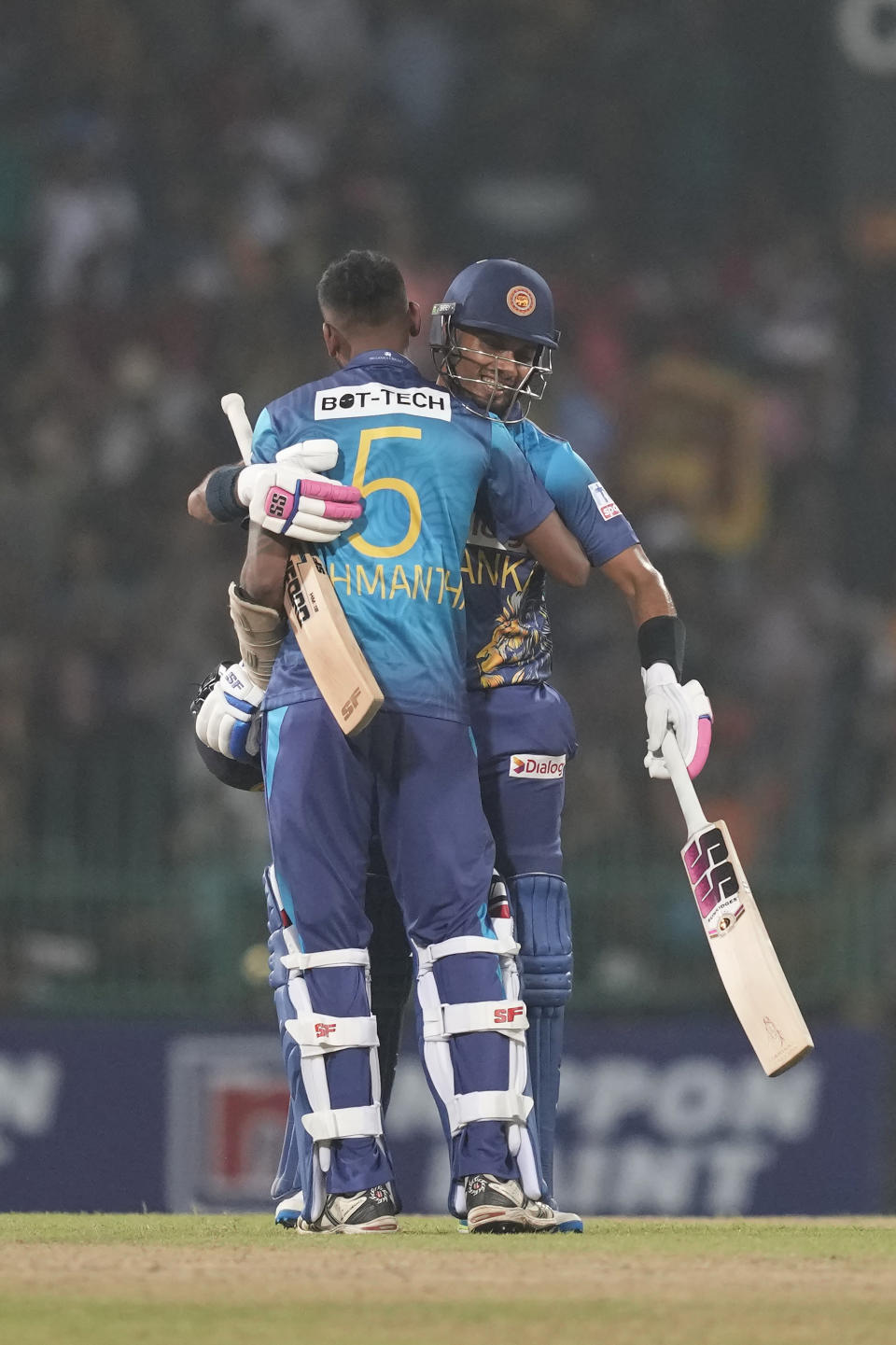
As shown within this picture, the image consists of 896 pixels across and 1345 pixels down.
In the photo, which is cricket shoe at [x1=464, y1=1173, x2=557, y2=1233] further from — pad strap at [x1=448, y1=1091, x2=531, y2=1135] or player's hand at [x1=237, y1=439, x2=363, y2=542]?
player's hand at [x1=237, y1=439, x2=363, y2=542]

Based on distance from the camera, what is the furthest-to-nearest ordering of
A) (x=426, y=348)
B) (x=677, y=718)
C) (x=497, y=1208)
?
(x=426, y=348), (x=677, y=718), (x=497, y=1208)

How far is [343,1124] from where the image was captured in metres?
4.39

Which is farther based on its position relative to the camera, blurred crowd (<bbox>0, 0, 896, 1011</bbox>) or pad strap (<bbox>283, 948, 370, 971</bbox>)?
blurred crowd (<bbox>0, 0, 896, 1011</bbox>)

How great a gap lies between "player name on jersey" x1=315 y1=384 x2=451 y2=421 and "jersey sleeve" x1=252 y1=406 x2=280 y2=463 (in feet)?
0.35

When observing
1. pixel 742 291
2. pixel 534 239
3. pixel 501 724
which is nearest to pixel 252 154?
pixel 534 239

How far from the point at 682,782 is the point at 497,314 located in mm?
1071

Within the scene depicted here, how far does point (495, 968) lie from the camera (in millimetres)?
4449

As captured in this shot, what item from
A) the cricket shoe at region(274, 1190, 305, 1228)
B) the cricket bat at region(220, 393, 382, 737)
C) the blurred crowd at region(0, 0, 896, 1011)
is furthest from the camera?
the blurred crowd at region(0, 0, 896, 1011)

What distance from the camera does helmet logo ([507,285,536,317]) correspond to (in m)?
4.77

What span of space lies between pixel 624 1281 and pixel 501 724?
142 cm

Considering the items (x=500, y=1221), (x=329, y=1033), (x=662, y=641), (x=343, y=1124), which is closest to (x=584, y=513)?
(x=662, y=641)

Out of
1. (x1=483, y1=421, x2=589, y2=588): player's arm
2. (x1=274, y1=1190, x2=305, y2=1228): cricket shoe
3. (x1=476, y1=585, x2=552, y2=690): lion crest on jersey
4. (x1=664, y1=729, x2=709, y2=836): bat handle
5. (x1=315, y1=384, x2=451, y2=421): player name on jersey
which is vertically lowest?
(x1=274, y1=1190, x2=305, y2=1228): cricket shoe

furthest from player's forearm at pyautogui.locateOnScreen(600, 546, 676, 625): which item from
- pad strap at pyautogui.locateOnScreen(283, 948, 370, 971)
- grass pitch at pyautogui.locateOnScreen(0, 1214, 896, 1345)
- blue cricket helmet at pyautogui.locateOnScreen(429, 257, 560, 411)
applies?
grass pitch at pyautogui.locateOnScreen(0, 1214, 896, 1345)

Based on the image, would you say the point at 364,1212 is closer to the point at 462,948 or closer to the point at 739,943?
the point at 462,948
